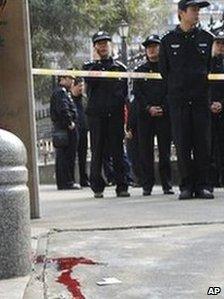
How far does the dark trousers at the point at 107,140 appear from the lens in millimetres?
8672

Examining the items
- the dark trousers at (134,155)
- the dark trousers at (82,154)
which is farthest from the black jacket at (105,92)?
the dark trousers at (82,154)

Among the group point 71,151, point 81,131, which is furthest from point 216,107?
Answer: point 81,131

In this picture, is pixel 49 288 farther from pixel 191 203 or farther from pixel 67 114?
pixel 67 114

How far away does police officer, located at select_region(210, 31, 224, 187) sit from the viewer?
9422 millimetres

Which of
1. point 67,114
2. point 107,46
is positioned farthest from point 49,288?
point 67,114

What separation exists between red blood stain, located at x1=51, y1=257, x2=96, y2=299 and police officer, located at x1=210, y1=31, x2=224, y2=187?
15.8ft

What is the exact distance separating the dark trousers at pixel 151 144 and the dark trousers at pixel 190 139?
99 centimetres

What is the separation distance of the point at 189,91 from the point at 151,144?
137cm

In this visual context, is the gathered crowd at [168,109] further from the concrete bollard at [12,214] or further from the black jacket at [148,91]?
the concrete bollard at [12,214]

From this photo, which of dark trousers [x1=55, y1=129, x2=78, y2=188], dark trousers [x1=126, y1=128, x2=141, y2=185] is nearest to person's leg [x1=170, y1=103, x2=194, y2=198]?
dark trousers [x1=126, y1=128, x2=141, y2=185]

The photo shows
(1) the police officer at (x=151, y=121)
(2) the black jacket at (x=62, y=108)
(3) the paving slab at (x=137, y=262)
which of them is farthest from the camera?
(2) the black jacket at (x=62, y=108)

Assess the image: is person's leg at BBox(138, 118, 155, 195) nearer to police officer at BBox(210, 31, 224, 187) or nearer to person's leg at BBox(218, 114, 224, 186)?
police officer at BBox(210, 31, 224, 187)

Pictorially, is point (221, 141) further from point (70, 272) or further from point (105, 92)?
point (70, 272)

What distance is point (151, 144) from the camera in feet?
29.8
